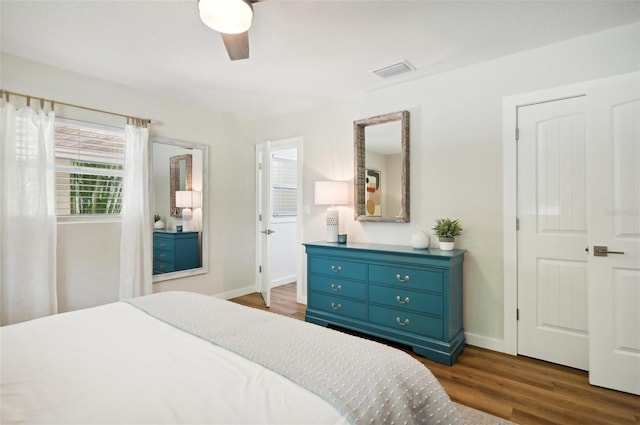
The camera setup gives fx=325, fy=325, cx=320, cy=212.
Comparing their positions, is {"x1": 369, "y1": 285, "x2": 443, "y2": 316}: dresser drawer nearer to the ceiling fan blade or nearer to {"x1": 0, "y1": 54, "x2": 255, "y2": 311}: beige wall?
the ceiling fan blade

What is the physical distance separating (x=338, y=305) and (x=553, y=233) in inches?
76.4

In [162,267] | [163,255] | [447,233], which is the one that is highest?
[447,233]

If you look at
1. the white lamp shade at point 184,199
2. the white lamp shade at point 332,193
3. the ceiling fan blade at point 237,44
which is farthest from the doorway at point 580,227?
the white lamp shade at point 184,199

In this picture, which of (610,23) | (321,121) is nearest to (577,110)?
(610,23)

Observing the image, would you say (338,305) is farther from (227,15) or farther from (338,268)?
(227,15)

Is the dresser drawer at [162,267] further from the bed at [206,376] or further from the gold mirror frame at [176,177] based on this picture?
the bed at [206,376]

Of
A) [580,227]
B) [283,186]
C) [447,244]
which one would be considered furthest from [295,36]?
[283,186]

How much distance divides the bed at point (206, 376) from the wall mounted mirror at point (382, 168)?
208cm

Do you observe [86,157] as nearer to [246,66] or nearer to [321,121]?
[246,66]

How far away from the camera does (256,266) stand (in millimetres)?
4824

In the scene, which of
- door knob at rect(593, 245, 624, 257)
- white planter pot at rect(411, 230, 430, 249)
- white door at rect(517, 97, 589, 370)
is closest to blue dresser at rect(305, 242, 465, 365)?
white planter pot at rect(411, 230, 430, 249)

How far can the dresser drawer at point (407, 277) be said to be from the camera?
2.64 m

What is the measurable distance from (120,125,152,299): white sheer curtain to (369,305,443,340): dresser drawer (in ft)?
7.91

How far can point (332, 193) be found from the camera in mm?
3578
